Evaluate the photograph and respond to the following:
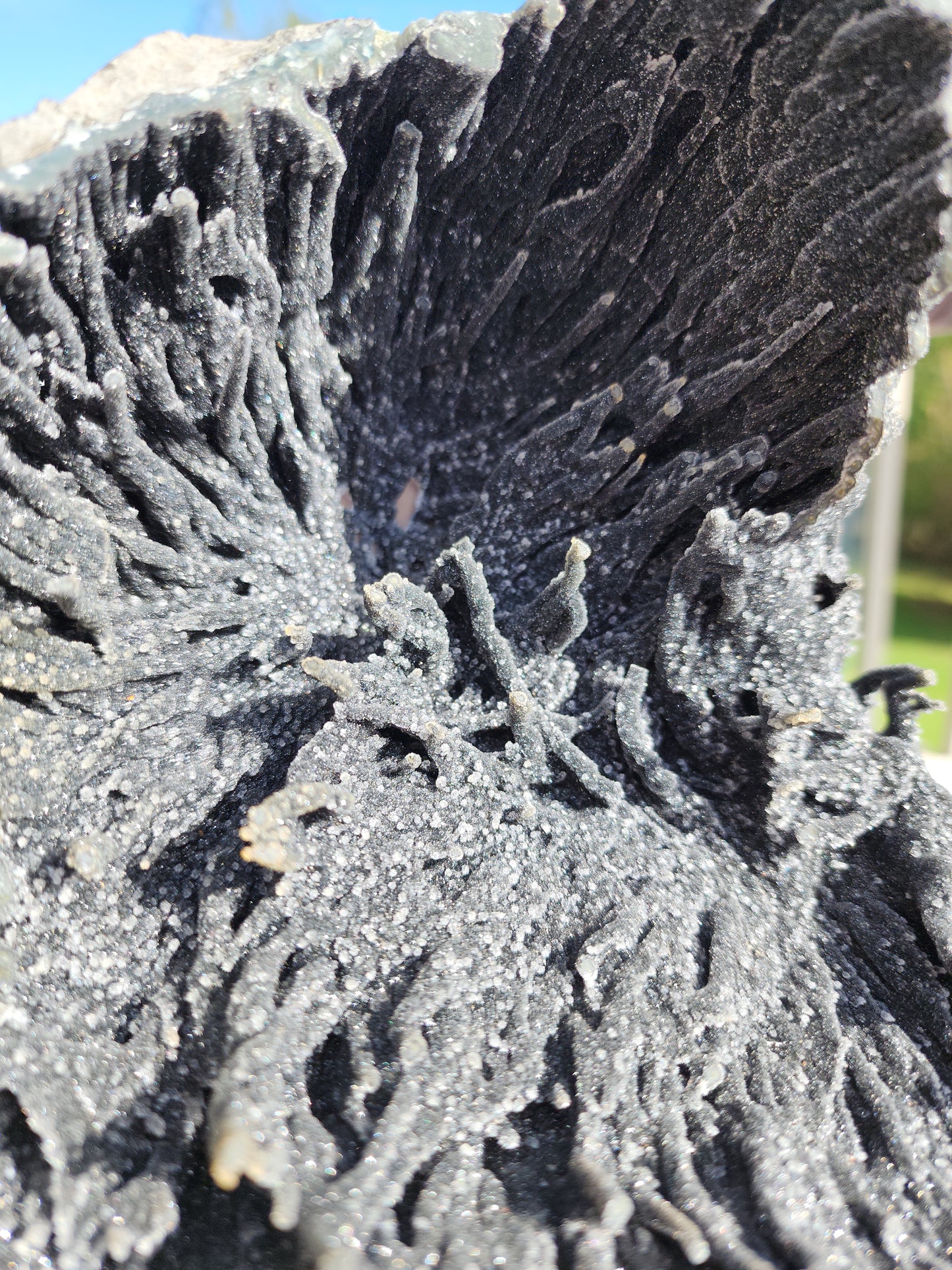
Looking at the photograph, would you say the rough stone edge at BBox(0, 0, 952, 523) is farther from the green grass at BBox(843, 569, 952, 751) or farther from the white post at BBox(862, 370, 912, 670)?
the green grass at BBox(843, 569, 952, 751)

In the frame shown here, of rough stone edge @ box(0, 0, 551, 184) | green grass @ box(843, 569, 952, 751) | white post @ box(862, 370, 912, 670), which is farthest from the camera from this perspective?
green grass @ box(843, 569, 952, 751)

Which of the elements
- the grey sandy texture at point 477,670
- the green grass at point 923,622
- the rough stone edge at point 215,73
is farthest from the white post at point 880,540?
the rough stone edge at point 215,73

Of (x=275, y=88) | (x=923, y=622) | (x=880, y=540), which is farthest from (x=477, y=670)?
(x=923, y=622)

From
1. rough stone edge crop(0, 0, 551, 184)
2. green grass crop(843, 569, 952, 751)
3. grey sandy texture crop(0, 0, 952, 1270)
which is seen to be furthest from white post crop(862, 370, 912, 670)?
Result: rough stone edge crop(0, 0, 551, 184)

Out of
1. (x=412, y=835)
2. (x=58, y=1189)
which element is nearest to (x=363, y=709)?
(x=412, y=835)

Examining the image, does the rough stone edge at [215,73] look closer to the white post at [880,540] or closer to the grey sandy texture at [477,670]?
the grey sandy texture at [477,670]

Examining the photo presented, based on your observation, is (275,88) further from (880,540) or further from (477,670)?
(880,540)
